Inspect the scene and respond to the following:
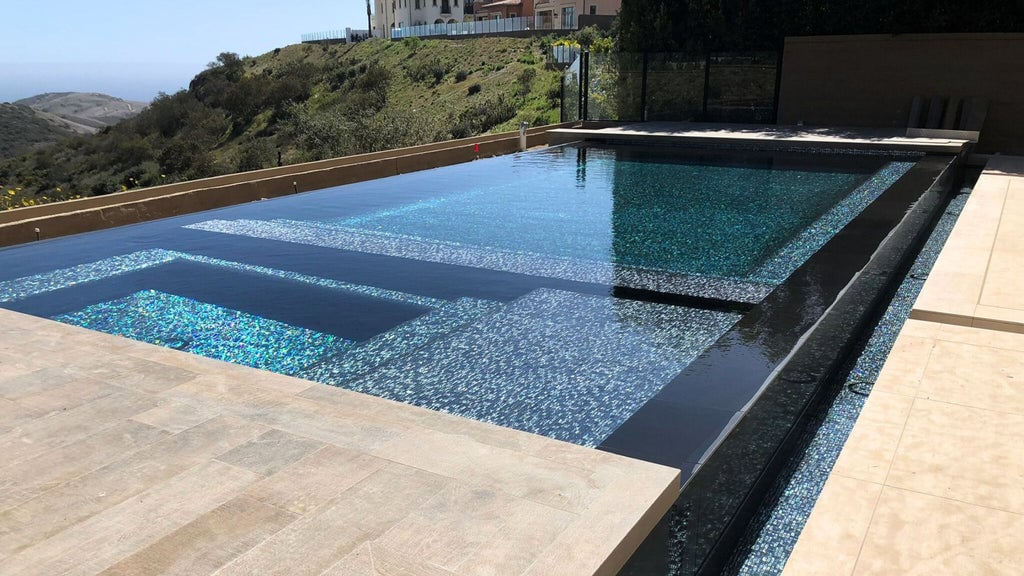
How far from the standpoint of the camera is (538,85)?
30891mm

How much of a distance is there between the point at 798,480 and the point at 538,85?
96.8 feet

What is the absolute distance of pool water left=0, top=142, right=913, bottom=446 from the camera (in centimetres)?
401

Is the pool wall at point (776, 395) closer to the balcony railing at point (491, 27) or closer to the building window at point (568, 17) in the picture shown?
the building window at point (568, 17)

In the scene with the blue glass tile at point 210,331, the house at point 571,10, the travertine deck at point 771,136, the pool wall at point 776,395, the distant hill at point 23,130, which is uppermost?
the house at point 571,10

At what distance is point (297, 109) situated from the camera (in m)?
32.9

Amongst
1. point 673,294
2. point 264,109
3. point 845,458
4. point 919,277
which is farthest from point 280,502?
point 264,109

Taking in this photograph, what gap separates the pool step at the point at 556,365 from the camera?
11.8 ft

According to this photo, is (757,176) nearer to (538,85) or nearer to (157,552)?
(157,552)

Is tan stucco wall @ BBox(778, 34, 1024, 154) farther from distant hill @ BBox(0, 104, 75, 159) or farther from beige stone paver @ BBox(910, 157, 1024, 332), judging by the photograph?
distant hill @ BBox(0, 104, 75, 159)

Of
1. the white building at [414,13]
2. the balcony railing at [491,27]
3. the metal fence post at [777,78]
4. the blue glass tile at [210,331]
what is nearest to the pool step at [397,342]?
the blue glass tile at [210,331]

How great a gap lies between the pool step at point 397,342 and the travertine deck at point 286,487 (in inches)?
41.3

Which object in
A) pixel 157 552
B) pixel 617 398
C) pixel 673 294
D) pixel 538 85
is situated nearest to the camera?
pixel 157 552

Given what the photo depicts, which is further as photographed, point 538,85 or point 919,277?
point 538,85

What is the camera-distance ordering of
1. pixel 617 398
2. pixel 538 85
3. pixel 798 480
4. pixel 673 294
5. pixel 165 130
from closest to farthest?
pixel 798 480, pixel 617 398, pixel 673 294, pixel 538 85, pixel 165 130
